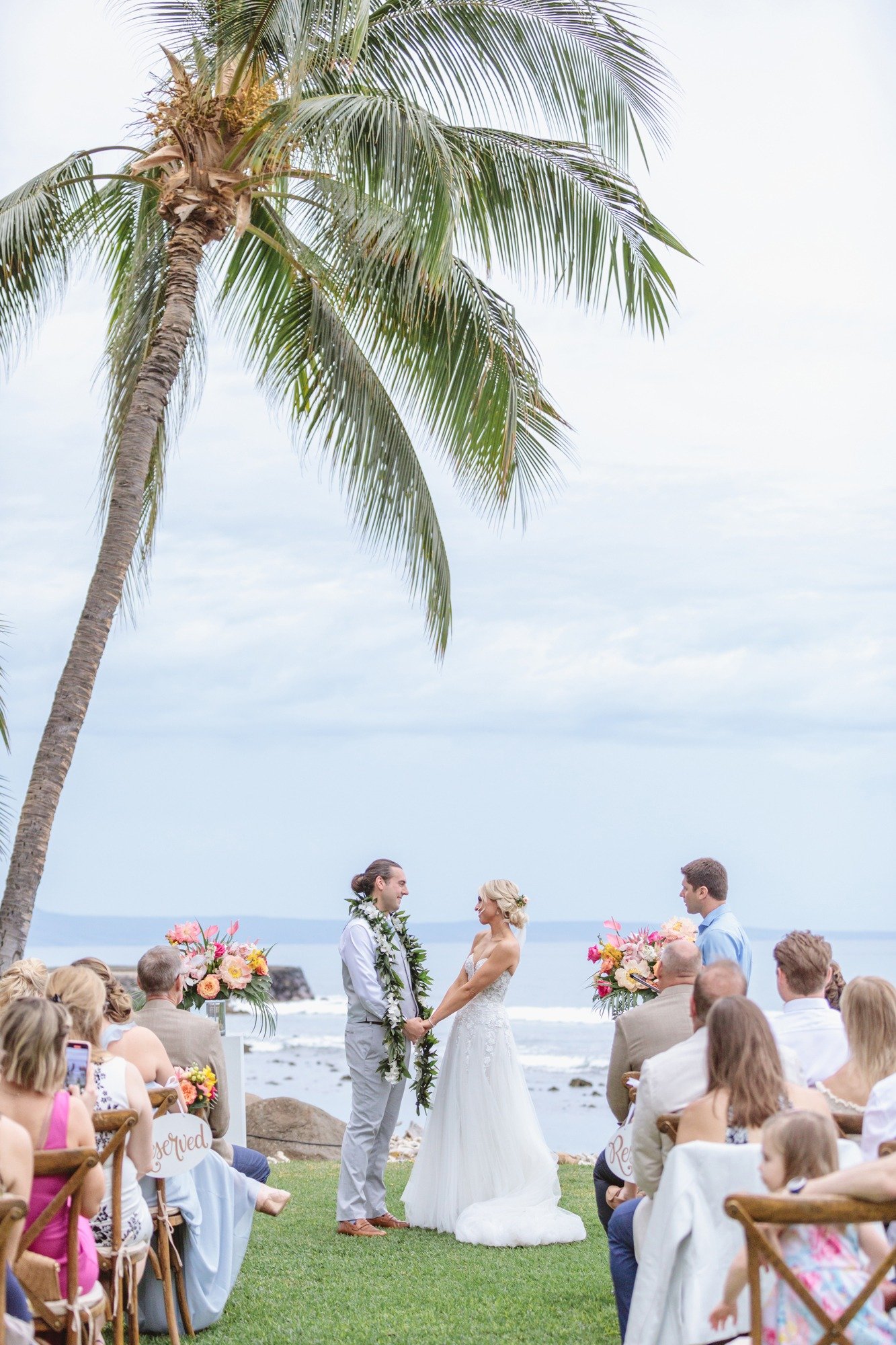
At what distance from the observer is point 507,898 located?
765 centimetres

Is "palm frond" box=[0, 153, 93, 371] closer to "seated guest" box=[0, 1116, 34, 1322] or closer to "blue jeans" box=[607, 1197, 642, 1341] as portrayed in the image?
"seated guest" box=[0, 1116, 34, 1322]

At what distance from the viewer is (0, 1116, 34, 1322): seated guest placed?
347 centimetres

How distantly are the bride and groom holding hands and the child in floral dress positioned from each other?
4.28 metres

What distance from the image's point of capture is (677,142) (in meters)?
9.16

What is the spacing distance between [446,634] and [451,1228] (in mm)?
4819

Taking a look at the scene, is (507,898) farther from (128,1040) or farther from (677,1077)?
(677,1077)

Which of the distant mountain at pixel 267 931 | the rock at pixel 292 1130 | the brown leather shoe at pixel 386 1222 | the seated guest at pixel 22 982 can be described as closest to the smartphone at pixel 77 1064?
the seated guest at pixel 22 982

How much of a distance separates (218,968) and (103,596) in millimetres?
2722

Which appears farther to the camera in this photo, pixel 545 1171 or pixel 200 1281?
pixel 545 1171

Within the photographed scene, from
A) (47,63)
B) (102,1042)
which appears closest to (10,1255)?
(102,1042)

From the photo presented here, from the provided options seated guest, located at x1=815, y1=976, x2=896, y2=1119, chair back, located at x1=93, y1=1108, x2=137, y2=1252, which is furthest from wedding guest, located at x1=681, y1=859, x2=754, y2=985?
chair back, located at x1=93, y1=1108, x2=137, y2=1252

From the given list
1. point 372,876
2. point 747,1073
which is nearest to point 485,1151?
point 372,876

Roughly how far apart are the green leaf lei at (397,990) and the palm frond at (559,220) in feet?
14.4

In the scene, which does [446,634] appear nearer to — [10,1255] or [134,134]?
[134,134]
